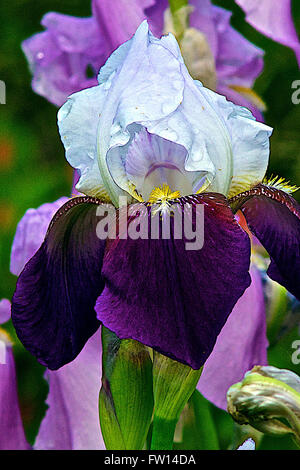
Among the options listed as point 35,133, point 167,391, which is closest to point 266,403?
point 167,391

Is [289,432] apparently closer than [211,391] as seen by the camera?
Yes

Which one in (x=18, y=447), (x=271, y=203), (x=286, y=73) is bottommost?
(x=18, y=447)

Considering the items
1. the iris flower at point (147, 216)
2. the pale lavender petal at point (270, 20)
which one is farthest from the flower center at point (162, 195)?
the pale lavender petal at point (270, 20)

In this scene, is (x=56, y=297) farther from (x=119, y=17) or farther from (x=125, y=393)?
(x=119, y=17)

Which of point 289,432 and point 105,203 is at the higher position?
point 105,203

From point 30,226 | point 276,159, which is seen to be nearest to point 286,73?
point 276,159
